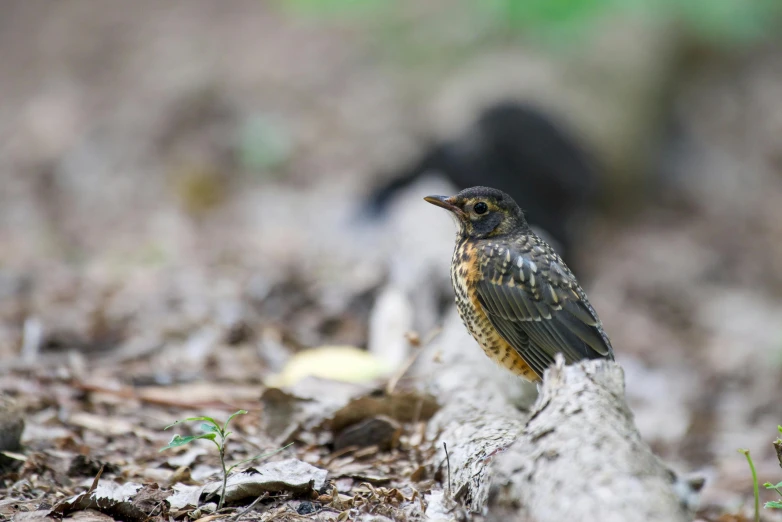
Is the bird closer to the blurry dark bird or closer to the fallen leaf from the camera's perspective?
the fallen leaf

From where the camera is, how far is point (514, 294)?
3.73 metres

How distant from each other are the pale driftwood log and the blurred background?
2.15 metres

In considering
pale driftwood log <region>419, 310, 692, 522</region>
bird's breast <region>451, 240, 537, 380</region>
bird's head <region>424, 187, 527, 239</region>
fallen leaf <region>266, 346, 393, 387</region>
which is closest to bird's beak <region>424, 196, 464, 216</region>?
bird's head <region>424, 187, 527, 239</region>

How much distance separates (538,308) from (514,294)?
134 mm

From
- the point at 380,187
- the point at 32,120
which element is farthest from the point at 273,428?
the point at 32,120

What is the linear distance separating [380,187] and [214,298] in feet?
8.63

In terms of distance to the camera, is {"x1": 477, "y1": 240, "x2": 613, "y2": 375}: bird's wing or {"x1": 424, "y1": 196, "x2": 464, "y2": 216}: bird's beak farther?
{"x1": 424, "y1": 196, "x2": 464, "y2": 216}: bird's beak

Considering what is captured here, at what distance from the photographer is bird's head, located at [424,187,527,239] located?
4.00 meters

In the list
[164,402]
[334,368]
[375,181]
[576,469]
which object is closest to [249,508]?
[576,469]

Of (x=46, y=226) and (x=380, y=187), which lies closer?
(x=380, y=187)

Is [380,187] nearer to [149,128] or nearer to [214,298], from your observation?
[214,298]

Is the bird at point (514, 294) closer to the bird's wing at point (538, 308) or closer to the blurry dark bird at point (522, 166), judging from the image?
the bird's wing at point (538, 308)

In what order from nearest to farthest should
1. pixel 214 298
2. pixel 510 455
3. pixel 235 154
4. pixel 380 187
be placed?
pixel 510 455 → pixel 214 298 → pixel 380 187 → pixel 235 154

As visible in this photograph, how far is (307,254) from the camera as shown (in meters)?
7.64
